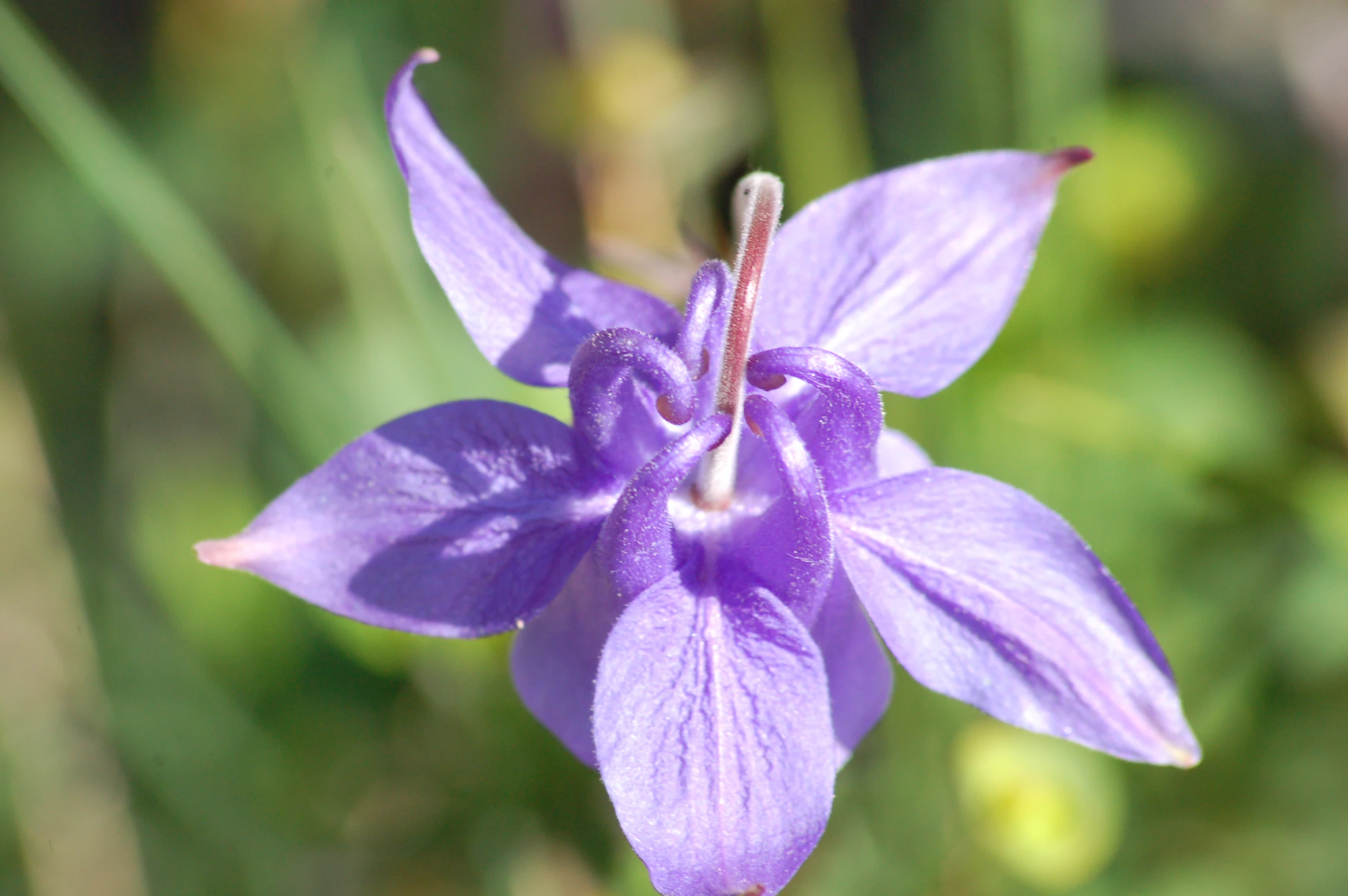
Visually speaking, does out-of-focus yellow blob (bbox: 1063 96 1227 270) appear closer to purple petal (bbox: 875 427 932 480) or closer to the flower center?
purple petal (bbox: 875 427 932 480)

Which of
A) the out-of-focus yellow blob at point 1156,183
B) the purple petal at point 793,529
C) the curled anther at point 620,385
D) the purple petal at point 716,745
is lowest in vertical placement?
the out-of-focus yellow blob at point 1156,183

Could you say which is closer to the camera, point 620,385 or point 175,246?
point 620,385

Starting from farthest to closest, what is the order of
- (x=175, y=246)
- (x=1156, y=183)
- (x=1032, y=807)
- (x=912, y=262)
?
(x=1156, y=183), (x=175, y=246), (x=1032, y=807), (x=912, y=262)

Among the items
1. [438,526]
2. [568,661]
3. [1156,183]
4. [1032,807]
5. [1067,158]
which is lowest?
[1032,807]

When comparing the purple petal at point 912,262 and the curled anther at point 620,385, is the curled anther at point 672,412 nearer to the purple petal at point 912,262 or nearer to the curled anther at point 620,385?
the curled anther at point 620,385

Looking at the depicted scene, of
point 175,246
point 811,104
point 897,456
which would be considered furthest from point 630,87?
point 897,456

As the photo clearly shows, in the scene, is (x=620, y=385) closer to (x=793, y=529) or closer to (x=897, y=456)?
(x=793, y=529)

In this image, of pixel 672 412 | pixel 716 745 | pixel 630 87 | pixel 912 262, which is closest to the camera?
pixel 716 745

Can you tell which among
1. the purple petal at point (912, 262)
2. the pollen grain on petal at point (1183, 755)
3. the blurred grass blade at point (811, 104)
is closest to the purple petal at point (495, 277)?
the purple petal at point (912, 262)
